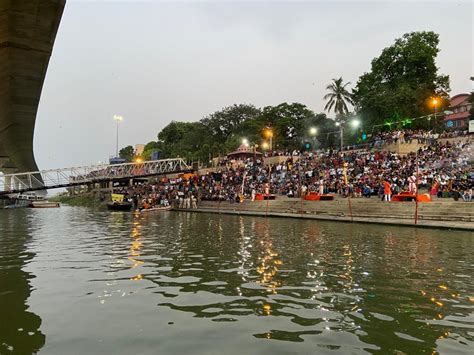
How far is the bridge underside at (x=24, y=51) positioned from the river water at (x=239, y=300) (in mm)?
6509

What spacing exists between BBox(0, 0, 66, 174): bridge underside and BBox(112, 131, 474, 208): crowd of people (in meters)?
22.7

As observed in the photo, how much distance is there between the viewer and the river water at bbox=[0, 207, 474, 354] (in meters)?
5.38

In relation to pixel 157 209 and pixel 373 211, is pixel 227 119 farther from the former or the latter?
pixel 373 211

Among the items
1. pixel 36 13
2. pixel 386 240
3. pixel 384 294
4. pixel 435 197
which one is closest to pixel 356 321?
pixel 384 294

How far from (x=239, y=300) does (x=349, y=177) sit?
30.3 metres

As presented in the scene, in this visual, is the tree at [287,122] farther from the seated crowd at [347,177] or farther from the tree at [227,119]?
the seated crowd at [347,177]

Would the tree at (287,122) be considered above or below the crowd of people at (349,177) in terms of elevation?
above

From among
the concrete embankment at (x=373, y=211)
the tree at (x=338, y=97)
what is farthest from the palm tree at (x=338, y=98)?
the concrete embankment at (x=373, y=211)

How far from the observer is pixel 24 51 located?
11609 mm

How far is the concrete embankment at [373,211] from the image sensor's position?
880 inches

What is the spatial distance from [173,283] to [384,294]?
4.83 m

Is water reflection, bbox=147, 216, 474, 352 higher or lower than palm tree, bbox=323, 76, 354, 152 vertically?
lower

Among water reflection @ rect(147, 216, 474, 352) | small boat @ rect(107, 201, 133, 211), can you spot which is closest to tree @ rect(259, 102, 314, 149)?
small boat @ rect(107, 201, 133, 211)

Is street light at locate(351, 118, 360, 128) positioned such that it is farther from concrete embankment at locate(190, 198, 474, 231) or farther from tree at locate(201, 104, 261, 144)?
tree at locate(201, 104, 261, 144)
